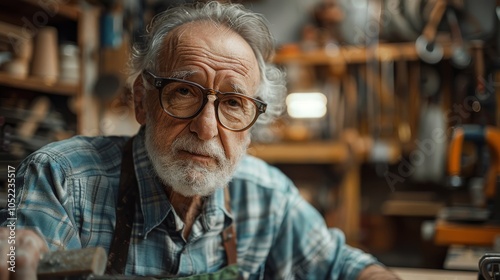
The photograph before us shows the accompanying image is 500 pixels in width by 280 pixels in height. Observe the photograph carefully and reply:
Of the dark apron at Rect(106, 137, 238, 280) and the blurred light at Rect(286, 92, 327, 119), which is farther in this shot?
the blurred light at Rect(286, 92, 327, 119)

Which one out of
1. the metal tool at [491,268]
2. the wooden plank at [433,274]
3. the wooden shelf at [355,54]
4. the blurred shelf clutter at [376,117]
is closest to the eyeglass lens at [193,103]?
the metal tool at [491,268]

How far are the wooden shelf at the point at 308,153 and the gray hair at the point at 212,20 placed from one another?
85cm

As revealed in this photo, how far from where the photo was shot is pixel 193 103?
64 cm

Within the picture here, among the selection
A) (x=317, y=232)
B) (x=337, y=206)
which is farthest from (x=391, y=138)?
(x=317, y=232)

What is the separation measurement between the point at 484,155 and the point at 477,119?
5.6 inches

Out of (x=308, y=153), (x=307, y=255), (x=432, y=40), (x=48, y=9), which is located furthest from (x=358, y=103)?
(x=48, y=9)

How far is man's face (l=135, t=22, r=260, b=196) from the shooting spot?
642 millimetres

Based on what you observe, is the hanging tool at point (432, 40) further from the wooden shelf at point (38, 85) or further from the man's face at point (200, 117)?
the wooden shelf at point (38, 85)

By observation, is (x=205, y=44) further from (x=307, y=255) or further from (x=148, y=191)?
(x=307, y=255)

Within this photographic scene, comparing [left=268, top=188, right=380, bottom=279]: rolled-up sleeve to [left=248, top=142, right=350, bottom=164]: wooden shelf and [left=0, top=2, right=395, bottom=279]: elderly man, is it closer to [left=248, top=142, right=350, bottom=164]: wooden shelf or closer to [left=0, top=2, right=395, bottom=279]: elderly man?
[left=0, top=2, right=395, bottom=279]: elderly man

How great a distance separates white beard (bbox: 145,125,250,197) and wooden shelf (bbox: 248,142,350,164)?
86 cm

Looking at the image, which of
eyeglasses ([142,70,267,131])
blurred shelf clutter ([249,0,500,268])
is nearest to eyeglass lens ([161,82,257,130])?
eyeglasses ([142,70,267,131])

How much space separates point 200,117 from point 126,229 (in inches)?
7.5

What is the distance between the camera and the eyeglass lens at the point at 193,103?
64cm
